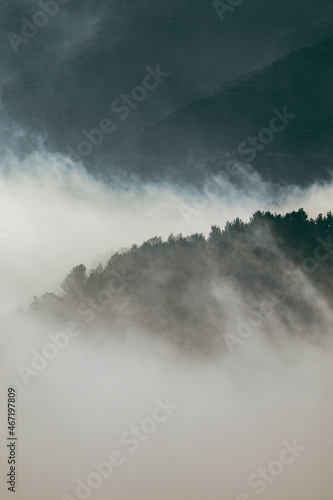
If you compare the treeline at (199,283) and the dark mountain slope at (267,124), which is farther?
the dark mountain slope at (267,124)

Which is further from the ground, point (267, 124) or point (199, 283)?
point (267, 124)

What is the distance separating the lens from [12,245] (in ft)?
567

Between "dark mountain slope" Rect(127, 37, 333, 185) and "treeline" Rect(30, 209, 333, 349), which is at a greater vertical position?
"dark mountain slope" Rect(127, 37, 333, 185)

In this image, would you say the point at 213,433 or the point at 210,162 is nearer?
the point at 213,433

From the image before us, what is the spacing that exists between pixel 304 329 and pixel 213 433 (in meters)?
20.5

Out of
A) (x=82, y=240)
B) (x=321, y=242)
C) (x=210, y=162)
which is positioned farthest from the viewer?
(x=210, y=162)

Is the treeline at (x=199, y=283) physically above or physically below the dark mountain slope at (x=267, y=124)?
below

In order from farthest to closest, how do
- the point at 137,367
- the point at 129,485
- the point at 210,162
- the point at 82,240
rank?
the point at 210,162
the point at 82,240
the point at 137,367
the point at 129,485

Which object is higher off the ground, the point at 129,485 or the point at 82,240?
the point at 82,240


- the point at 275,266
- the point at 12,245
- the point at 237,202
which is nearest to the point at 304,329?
the point at 275,266

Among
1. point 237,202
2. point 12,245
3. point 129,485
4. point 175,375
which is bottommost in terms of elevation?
point 129,485

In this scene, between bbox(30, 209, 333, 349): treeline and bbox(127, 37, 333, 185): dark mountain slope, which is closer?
bbox(30, 209, 333, 349): treeline

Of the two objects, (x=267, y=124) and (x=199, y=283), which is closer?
(x=199, y=283)

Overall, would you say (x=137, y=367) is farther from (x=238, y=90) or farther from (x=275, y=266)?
(x=238, y=90)
